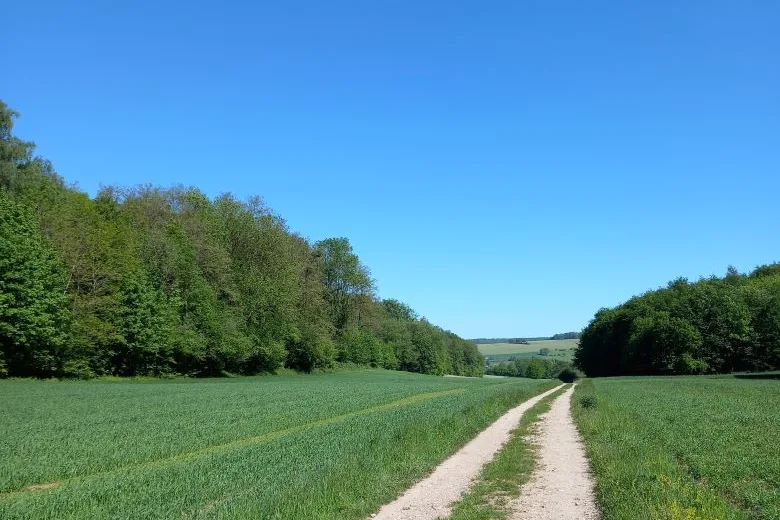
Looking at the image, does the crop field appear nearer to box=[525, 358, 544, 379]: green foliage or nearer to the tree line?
box=[525, 358, 544, 379]: green foliage

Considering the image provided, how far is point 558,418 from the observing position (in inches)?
1090

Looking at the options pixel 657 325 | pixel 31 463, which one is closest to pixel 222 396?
pixel 31 463

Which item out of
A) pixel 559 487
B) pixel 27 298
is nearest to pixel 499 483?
pixel 559 487

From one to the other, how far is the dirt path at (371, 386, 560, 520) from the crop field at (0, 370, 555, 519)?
367mm

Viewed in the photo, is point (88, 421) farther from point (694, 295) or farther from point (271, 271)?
point (694, 295)

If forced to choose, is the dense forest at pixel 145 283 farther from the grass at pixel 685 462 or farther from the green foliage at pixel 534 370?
the green foliage at pixel 534 370

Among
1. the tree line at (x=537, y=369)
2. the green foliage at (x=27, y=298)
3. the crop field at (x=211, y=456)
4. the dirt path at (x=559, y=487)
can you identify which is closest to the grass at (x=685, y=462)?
the dirt path at (x=559, y=487)

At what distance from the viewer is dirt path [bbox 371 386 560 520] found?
34.1ft

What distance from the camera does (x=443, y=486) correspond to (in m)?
12.6

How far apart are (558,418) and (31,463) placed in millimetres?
22970

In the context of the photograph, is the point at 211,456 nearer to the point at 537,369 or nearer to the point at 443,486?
the point at 443,486

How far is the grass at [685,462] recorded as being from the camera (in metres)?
9.28

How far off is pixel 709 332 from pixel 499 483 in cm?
9735

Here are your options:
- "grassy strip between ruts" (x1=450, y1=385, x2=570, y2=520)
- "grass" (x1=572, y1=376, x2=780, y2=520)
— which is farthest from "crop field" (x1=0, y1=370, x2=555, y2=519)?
"grass" (x1=572, y1=376, x2=780, y2=520)
